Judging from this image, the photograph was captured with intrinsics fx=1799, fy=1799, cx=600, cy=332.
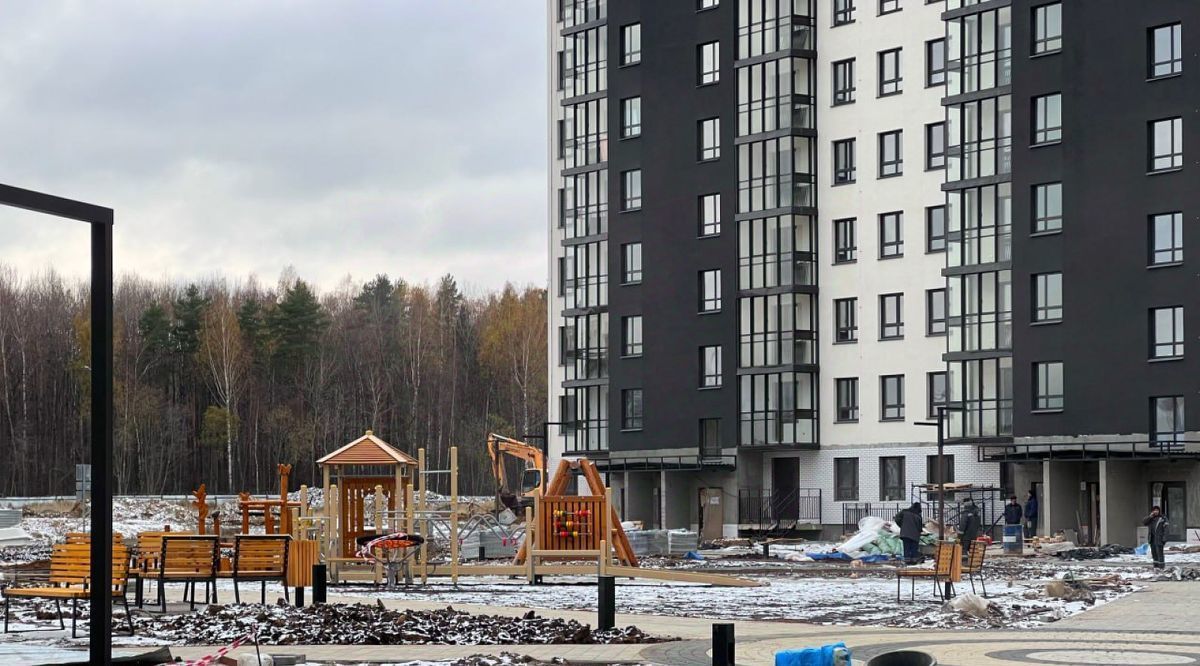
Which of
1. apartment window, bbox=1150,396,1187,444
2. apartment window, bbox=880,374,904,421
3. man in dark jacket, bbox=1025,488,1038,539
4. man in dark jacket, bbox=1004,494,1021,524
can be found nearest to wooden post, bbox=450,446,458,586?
man in dark jacket, bbox=1004,494,1021,524

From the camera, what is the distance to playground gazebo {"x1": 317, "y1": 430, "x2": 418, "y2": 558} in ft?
109

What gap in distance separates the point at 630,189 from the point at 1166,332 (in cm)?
2475

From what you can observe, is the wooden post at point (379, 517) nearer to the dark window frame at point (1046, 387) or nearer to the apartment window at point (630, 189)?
the dark window frame at point (1046, 387)

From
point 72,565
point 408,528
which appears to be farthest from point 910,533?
point 72,565

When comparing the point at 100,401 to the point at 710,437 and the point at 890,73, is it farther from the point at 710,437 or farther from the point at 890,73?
the point at 710,437

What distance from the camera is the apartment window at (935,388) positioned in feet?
209

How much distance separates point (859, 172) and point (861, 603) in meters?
40.8

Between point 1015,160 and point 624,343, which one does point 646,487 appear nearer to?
point 624,343

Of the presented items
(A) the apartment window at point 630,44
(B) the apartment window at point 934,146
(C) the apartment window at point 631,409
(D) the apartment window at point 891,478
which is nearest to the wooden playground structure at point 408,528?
(D) the apartment window at point 891,478

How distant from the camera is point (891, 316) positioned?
66.1m

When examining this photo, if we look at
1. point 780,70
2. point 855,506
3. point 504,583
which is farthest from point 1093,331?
point 504,583

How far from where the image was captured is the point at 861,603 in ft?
89.5

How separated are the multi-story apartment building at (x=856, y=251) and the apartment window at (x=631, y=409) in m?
0.14

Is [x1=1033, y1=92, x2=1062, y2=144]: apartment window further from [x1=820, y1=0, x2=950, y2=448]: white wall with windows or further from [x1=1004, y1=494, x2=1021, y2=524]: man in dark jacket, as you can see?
[x1=1004, y1=494, x2=1021, y2=524]: man in dark jacket
